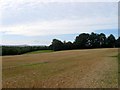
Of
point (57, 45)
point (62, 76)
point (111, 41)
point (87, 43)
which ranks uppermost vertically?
point (111, 41)

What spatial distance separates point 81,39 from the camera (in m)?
82.2

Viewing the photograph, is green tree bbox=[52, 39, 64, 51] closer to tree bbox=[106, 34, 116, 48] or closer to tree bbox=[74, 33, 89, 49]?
tree bbox=[74, 33, 89, 49]

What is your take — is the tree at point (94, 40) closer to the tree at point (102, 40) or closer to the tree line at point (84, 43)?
the tree line at point (84, 43)

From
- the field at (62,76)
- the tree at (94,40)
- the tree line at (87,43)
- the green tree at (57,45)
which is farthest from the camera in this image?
the tree at (94,40)

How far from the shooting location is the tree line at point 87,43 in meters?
80.1

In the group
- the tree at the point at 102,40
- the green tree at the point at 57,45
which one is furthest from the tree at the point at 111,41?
the green tree at the point at 57,45

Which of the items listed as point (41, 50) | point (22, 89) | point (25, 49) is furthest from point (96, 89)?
point (41, 50)

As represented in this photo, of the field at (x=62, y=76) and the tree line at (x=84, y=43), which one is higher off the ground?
the tree line at (x=84, y=43)

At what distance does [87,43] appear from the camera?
86.7m

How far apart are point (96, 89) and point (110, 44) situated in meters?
82.1

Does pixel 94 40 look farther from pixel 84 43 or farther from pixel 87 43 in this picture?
pixel 84 43

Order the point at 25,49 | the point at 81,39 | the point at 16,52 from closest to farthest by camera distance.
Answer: the point at 16,52, the point at 25,49, the point at 81,39

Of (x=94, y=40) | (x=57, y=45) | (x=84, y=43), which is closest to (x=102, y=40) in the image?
(x=94, y=40)

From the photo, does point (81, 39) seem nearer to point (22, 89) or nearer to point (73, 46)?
point (73, 46)
